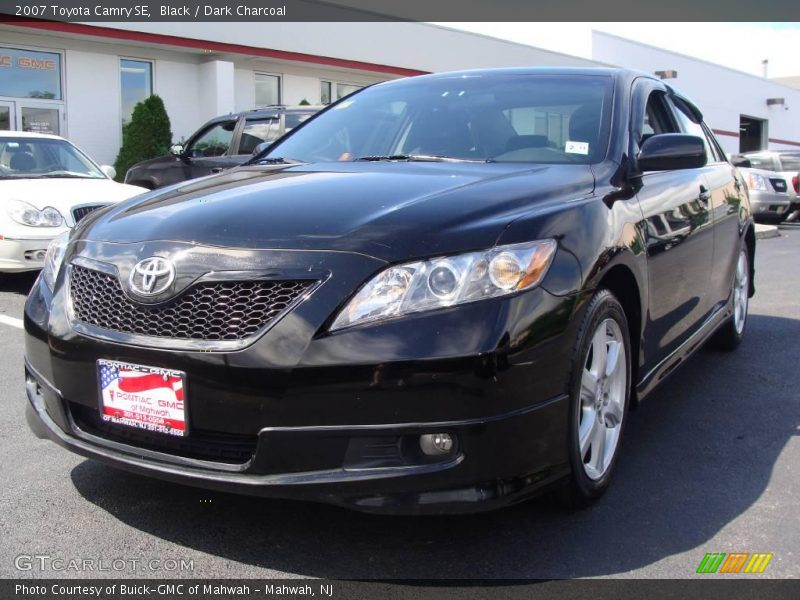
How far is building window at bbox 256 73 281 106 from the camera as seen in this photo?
20719mm

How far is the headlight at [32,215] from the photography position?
781 centimetres

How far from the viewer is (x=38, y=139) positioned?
9.49m

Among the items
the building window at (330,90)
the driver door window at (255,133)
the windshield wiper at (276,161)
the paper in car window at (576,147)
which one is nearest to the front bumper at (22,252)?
the driver door window at (255,133)

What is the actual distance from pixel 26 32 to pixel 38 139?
7.88 metres

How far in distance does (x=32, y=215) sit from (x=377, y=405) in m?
6.40

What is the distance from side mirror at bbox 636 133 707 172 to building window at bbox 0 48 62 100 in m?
15.4

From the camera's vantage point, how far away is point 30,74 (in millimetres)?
16469

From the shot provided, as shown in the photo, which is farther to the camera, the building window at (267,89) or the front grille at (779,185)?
the building window at (267,89)

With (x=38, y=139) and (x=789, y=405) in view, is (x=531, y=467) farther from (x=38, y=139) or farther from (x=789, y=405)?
(x=38, y=139)

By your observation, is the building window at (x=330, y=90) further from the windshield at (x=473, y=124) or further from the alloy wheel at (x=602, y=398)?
the alloy wheel at (x=602, y=398)

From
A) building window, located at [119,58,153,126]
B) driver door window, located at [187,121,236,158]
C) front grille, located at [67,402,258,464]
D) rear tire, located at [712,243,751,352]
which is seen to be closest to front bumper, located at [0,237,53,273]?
driver door window, located at [187,121,236,158]

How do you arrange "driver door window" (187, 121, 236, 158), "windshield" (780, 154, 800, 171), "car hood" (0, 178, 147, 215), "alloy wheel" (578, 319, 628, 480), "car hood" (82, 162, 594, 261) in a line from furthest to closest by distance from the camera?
"windshield" (780, 154, 800, 171) → "driver door window" (187, 121, 236, 158) → "car hood" (0, 178, 147, 215) → "alloy wheel" (578, 319, 628, 480) → "car hood" (82, 162, 594, 261)

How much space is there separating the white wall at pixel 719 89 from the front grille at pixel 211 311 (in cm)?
3040
